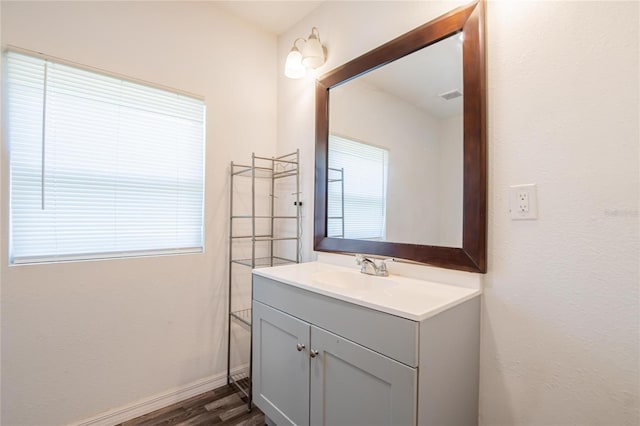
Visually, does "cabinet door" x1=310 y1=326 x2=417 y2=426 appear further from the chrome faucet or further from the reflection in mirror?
the reflection in mirror

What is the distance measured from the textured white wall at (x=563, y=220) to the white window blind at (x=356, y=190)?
57 cm

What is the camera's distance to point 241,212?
6.99 feet

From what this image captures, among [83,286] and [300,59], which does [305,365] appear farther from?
[300,59]

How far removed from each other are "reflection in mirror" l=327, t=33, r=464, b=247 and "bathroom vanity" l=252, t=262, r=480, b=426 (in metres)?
0.30

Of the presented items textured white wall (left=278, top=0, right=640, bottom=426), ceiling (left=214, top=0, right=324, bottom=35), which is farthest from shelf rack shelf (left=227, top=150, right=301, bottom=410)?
textured white wall (left=278, top=0, right=640, bottom=426)

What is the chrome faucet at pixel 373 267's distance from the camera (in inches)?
57.6

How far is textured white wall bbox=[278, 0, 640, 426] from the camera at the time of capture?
0.90 meters

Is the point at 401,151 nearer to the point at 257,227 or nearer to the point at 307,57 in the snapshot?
the point at 307,57

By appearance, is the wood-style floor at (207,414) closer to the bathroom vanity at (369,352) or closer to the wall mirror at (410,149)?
the bathroom vanity at (369,352)

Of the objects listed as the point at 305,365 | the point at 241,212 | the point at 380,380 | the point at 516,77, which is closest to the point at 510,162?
the point at 516,77

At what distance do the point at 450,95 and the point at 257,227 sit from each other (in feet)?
5.02

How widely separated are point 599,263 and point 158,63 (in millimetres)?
2328

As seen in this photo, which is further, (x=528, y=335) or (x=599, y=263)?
(x=528, y=335)

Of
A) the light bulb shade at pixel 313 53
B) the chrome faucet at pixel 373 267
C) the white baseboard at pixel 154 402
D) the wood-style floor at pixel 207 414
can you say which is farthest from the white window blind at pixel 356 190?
the white baseboard at pixel 154 402
